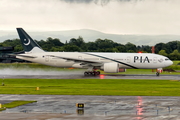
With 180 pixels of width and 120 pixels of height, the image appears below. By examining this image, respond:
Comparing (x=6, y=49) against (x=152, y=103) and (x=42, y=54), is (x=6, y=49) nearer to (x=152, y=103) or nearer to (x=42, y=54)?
(x=42, y=54)

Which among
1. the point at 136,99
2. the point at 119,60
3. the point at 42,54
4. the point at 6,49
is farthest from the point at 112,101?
the point at 6,49

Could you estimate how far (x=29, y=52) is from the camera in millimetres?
73500

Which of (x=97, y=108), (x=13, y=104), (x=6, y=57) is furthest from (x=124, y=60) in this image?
(x=6, y=57)

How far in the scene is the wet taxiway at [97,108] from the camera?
82.2ft

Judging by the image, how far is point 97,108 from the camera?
94.0ft

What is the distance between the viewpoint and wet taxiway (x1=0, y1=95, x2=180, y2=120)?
25062 mm

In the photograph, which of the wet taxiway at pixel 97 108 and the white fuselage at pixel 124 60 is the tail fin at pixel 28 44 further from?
the wet taxiway at pixel 97 108

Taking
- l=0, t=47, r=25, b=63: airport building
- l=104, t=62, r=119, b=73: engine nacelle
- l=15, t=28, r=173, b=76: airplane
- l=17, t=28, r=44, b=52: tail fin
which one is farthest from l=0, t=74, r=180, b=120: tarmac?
l=0, t=47, r=25, b=63: airport building

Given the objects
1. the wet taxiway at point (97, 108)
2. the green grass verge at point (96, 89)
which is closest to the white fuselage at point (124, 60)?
the green grass verge at point (96, 89)

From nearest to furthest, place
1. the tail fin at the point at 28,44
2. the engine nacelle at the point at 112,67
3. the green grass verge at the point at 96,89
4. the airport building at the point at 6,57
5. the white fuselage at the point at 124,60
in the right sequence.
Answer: the green grass verge at the point at 96,89, the engine nacelle at the point at 112,67, the white fuselage at the point at 124,60, the tail fin at the point at 28,44, the airport building at the point at 6,57

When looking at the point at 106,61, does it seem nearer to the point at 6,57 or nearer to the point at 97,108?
the point at 97,108

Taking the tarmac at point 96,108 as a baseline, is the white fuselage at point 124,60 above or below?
above

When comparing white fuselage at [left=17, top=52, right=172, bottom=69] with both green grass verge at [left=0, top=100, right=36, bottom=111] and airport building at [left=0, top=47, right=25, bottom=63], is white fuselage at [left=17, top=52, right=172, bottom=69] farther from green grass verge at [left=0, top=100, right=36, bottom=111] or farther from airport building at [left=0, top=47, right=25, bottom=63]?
airport building at [left=0, top=47, right=25, bottom=63]

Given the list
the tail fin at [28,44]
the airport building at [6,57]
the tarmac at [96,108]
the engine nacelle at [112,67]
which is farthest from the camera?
the airport building at [6,57]
